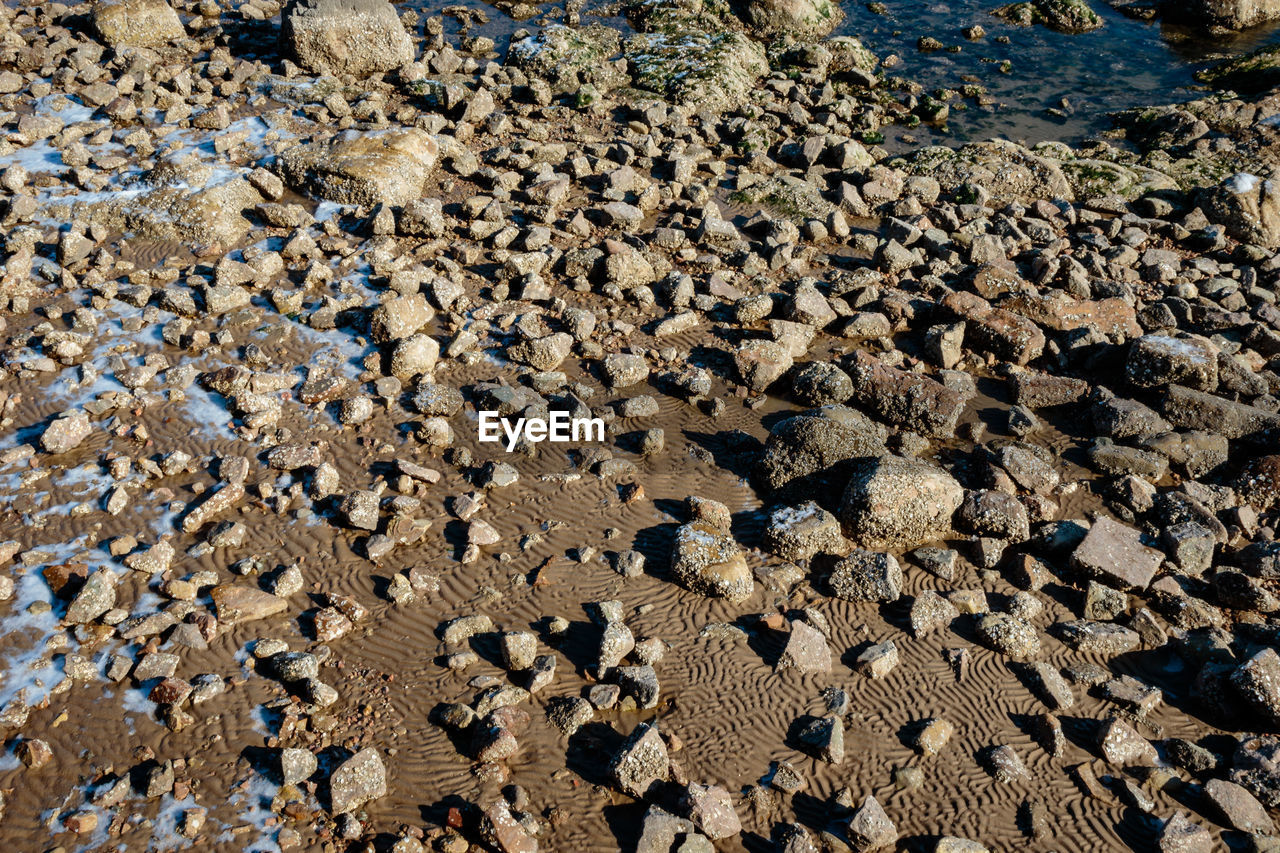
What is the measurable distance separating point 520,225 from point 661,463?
6.24m

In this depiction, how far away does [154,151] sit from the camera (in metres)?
15.3

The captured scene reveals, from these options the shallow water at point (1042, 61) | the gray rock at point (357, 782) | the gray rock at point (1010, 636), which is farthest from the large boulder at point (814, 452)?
the shallow water at point (1042, 61)

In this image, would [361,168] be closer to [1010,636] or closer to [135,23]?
[135,23]

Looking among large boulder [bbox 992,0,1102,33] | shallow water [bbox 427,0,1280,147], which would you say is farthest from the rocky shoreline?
large boulder [bbox 992,0,1102,33]

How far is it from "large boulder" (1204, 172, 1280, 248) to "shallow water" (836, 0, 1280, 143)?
4920 millimetres

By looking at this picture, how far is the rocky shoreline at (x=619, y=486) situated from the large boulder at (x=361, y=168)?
83 mm

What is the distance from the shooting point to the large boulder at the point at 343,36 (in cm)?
1884

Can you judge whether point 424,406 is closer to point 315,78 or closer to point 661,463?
point 661,463

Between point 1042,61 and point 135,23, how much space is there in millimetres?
23811

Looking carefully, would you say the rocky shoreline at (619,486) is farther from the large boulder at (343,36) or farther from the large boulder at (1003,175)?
the large boulder at (343,36)

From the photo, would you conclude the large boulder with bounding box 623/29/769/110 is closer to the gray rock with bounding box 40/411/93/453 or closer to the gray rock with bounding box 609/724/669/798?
the gray rock with bounding box 40/411/93/453

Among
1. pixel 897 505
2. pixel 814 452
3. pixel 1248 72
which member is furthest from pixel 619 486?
pixel 1248 72

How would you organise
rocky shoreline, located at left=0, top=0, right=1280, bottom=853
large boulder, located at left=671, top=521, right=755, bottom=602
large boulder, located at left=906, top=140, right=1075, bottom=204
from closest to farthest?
rocky shoreline, located at left=0, top=0, right=1280, bottom=853 < large boulder, located at left=671, top=521, right=755, bottom=602 < large boulder, located at left=906, top=140, right=1075, bottom=204

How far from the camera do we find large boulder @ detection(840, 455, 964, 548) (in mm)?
9023
